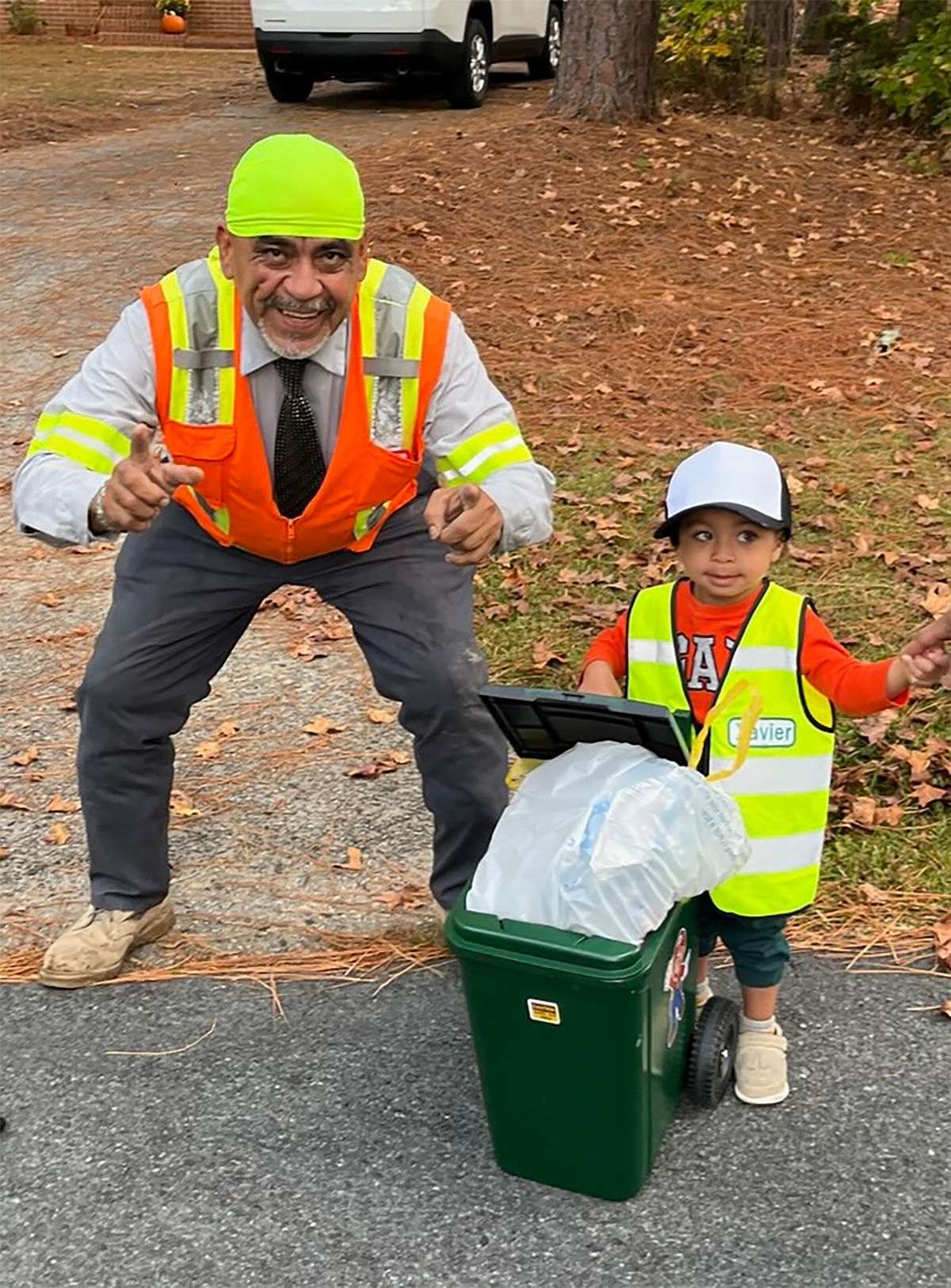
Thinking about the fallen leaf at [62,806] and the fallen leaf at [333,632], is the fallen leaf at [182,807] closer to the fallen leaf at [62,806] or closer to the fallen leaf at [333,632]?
the fallen leaf at [62,806]

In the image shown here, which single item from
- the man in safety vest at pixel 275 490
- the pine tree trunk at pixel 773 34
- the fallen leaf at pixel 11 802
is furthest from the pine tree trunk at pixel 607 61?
the man in safety vest at pixel 275 490

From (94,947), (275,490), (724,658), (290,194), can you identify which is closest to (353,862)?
(94,947)

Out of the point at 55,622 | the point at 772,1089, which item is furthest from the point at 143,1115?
the point at 55,622

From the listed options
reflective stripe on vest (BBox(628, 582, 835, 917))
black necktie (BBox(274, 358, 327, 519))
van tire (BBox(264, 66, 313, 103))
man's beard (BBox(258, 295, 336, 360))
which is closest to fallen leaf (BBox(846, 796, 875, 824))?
reflective stripe on vest (BBox(628, 582, 835, 917))

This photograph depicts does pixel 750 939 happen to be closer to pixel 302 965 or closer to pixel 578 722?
pixel 578 722

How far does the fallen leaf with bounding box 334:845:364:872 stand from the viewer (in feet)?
13.0

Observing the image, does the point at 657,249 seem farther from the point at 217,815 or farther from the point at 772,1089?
the point at 772,1089

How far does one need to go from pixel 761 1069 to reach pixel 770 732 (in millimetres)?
722

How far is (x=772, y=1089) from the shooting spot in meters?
2.96

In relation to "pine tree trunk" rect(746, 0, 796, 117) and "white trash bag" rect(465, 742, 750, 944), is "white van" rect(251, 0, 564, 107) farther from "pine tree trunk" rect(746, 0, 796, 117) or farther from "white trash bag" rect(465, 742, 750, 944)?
"white trash bag" rect(465, 742, 750, 944)

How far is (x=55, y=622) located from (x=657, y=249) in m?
6.16

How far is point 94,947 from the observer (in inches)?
137

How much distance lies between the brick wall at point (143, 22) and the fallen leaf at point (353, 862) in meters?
22.7

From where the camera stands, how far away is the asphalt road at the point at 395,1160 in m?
2.60
